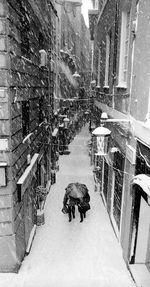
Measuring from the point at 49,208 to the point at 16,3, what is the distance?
8.08 meters

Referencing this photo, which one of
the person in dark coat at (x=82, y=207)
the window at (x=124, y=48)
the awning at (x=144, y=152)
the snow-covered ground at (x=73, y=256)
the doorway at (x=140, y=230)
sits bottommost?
the snow-covered ground at (x=73, y=256)

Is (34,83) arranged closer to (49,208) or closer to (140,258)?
(49,208)

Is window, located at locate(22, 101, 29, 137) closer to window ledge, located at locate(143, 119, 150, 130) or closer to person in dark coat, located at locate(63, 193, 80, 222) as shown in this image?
person in dark coat, located at locate(63, 193, 80, 222)

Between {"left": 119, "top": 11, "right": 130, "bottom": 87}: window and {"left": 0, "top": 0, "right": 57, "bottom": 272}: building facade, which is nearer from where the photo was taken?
{"left": 0, "top": 0, "right": 57, "bottom": 272}: building facade

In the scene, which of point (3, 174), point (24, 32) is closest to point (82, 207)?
point (3, 174)

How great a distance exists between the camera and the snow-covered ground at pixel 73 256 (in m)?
6.84

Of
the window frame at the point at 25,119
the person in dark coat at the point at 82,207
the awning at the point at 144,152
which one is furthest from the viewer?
the person in dark coat at the point at 82,207

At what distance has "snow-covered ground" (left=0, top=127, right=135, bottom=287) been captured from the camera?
6.84 m

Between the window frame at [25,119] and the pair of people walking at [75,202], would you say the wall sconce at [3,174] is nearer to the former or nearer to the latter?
the window frame at [25,119]

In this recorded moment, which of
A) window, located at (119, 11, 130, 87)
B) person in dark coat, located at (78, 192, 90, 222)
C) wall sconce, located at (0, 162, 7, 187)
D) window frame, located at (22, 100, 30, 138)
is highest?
window, located at (119, 11, 130, 87)

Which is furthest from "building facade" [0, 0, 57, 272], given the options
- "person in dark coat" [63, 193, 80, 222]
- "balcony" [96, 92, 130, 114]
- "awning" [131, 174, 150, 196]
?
"awning" [131, 174, 150, 196]

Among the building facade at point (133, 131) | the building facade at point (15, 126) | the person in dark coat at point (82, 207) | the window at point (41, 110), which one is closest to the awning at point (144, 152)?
the building facade at point (133, 131)

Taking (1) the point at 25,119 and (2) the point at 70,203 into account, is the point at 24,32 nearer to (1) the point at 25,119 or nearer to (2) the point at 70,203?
(1) the point at 25,119

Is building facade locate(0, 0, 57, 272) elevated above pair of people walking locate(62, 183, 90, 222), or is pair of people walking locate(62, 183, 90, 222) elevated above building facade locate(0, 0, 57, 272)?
building facade locate(0, 0, 57, 272)
